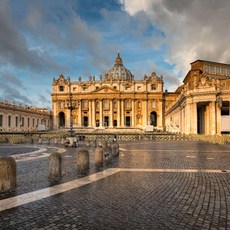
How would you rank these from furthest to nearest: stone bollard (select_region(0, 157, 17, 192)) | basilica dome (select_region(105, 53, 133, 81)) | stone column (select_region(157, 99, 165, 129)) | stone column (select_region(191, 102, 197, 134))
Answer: basilica dome (select_region(105, 53, 133, 81)), stone column (select_region(157, 99, 165, 129)), stone column (select_region(191, 102, 197, 134)), stone bollard (select_region(0, 157, 17, 192))

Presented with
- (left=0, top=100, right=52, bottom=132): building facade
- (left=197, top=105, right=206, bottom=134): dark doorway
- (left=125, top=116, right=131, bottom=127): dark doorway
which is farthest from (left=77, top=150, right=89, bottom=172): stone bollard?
(left=125, top=116, right=131, bottom=127): dark doorway

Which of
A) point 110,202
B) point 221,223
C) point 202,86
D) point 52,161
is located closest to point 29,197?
point 110,202

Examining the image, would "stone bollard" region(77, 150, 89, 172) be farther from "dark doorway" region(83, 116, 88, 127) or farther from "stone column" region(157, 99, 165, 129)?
"dark doorway" region(83, 116, 88, 127)

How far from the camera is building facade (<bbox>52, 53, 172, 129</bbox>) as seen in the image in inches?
3568

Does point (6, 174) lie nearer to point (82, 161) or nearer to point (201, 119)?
point (82, 161)

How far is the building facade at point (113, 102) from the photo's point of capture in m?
90.6

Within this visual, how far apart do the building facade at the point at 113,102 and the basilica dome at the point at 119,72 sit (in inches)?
896

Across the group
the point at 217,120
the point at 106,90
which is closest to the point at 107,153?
the point at 217,120

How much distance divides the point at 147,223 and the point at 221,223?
135 cm

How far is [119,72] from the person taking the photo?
385 ft

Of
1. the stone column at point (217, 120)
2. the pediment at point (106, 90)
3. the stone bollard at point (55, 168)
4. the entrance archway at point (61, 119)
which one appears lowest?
the stone bollard at point (55, 168)

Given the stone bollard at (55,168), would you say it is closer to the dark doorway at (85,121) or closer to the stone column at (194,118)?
the stone column at (194,118)

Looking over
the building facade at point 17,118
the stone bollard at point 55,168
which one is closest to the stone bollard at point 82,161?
the stone bollard at point 55,168

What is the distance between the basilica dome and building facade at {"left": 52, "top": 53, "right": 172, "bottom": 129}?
2277cm
